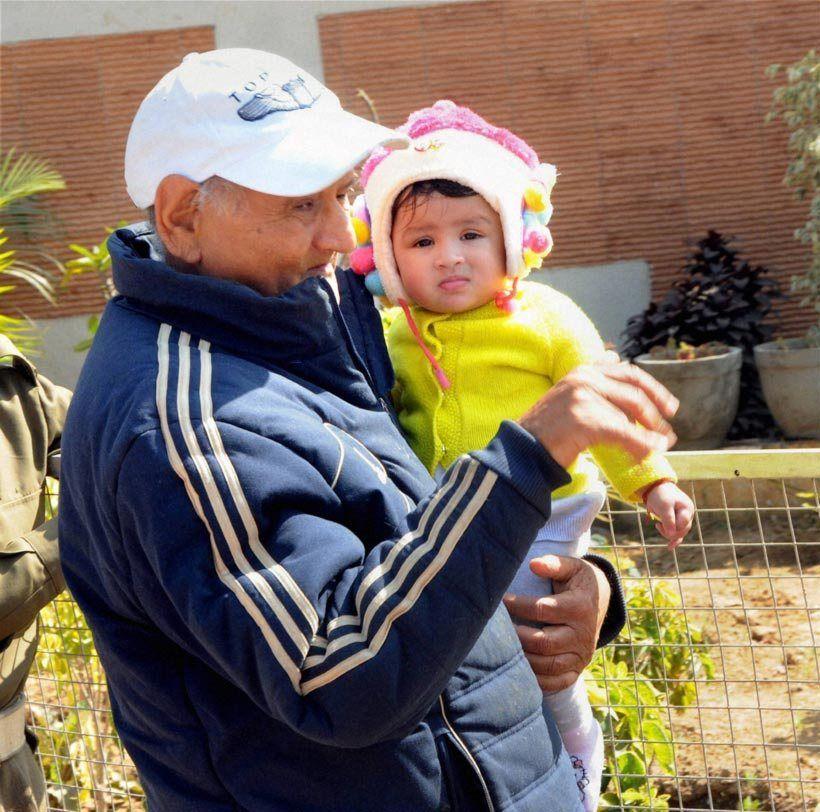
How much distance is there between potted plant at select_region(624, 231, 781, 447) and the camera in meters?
8.56

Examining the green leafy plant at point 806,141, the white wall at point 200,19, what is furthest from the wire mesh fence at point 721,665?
the white wall at point 200,19

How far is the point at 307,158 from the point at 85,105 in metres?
7.80

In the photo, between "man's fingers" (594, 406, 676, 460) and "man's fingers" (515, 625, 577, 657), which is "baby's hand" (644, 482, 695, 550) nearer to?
"man's fingers" (515, 625, 577, 657)

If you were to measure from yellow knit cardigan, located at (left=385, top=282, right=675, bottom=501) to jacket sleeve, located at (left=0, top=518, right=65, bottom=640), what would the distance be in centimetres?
92

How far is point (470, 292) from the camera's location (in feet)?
7.43

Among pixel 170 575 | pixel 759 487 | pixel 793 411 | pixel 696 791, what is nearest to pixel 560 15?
pixel 793 411

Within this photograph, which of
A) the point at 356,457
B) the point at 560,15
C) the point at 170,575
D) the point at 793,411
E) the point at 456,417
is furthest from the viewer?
the point at 560,15

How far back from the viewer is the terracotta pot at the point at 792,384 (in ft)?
26.4

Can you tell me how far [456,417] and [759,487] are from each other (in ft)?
16.0

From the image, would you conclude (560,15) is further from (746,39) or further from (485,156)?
(485,156)

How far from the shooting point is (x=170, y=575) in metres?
1.39

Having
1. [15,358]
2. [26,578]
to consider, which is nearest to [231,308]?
[26,578]

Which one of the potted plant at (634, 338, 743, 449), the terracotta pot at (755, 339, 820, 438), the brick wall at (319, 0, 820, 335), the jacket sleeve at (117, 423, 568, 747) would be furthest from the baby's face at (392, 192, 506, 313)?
the brick wall at (319, 0, 820, 335)

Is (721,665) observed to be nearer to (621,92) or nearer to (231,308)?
(231,308)
